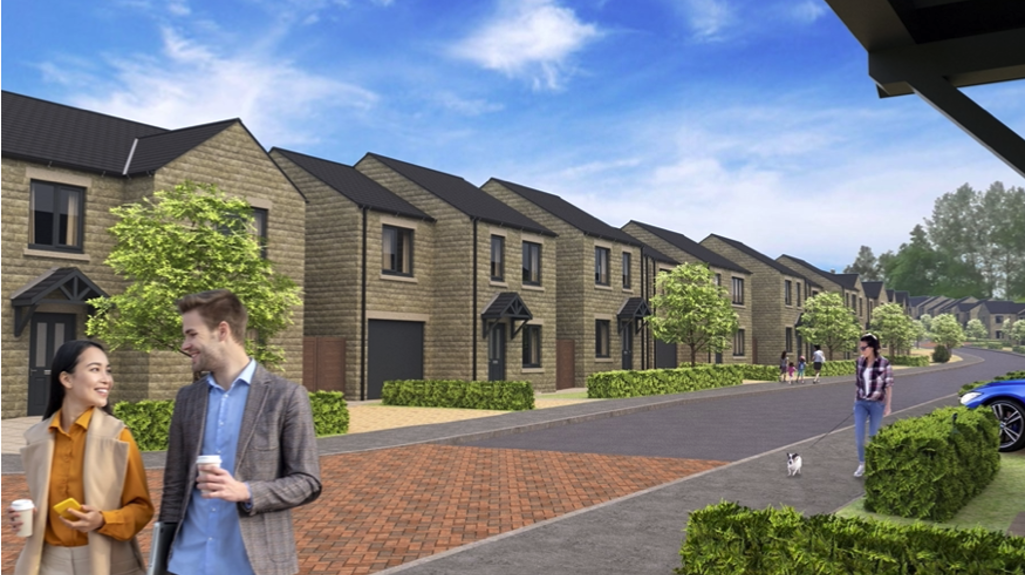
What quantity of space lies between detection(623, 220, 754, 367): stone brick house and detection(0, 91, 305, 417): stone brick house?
103 feet

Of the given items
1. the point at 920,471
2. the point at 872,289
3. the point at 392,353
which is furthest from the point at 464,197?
the point at 872,289

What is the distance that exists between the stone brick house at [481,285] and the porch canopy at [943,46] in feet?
85.7

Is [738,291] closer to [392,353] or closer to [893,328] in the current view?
[893,328]

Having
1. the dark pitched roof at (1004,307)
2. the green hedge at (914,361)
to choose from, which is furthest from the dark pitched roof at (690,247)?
the dark pitched roof at (1004,307)

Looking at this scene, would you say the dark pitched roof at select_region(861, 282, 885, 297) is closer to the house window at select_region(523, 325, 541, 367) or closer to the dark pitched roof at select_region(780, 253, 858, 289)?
the dark pitched roof at select_region(780, 253, 858, 289)

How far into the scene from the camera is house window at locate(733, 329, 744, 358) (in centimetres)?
5360

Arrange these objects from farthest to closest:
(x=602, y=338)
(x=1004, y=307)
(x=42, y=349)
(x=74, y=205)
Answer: (x=1004, y=307) → (x=602, y=338) → (x=74, y=205) → (x=42, y=349)

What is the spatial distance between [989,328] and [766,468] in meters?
161

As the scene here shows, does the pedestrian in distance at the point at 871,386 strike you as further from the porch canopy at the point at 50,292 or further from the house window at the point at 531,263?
the house window at the point at 531,263

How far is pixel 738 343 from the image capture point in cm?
5419

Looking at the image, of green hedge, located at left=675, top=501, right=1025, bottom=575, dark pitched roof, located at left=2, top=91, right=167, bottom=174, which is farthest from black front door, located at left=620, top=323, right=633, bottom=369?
green hedge, located at left=675, top=501, right=1025, bottom=575

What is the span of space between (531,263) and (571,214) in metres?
6.54

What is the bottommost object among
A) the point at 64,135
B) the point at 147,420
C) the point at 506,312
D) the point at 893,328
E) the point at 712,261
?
the point at 147,420

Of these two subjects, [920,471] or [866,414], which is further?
[866,414]
